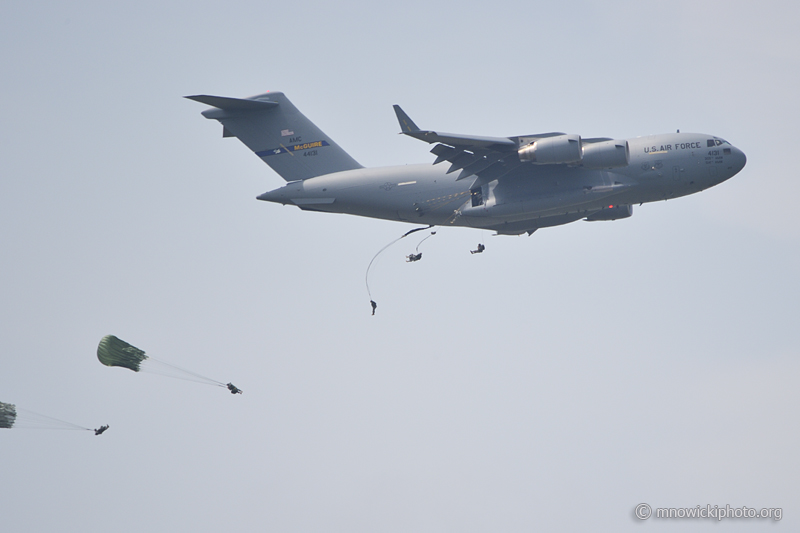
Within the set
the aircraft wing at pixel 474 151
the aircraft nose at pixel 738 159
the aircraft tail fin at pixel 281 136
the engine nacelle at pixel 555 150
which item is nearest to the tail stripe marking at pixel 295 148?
the aircraft tail fin at pixel 281 136

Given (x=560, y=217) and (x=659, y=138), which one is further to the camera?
(x=560, y=217)

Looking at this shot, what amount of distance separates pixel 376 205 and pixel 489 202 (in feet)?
10.4

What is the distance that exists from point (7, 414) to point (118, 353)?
2718 millimetres

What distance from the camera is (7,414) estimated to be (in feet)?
65.8

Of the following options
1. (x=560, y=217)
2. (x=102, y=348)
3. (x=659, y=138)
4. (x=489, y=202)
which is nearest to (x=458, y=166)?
(x=489, y=202)

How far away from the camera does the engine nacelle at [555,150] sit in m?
21.9

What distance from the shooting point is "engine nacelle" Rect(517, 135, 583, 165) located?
71.9 feet

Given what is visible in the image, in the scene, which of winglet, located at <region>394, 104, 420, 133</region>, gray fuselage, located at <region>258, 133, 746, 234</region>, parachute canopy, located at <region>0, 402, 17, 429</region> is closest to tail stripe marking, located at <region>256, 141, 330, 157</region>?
gray fuselage, located at <region>258, 133, 746, 234</region>

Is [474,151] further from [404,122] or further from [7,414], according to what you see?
[7,414]

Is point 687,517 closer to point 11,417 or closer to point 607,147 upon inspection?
point 607,147

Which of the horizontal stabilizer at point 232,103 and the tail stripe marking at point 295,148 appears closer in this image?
the horizontal stabilizer at point 232,103

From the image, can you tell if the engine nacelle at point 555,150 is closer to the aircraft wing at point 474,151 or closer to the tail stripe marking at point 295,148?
the aircraft wing at point 474,151

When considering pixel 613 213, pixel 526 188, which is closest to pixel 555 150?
pixel 526 188

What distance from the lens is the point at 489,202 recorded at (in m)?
23.4
